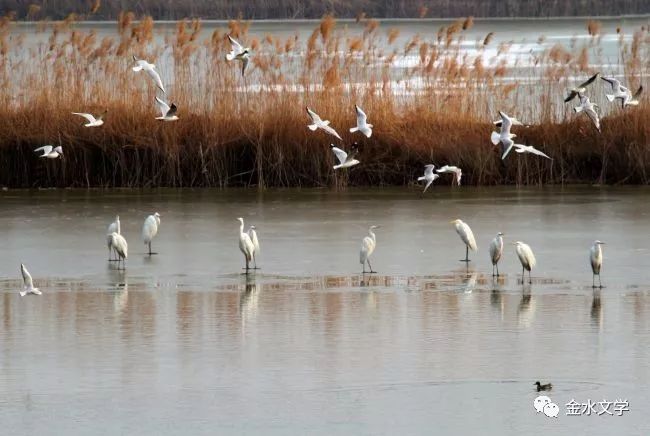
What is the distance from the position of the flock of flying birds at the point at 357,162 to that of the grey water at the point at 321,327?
154 millimetres

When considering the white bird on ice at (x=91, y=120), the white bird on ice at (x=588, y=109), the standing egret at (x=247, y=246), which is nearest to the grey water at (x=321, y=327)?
the standing egret at (x=247, y=246)

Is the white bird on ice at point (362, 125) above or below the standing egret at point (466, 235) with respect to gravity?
above

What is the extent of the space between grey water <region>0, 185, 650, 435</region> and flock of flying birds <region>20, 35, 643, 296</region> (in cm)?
15

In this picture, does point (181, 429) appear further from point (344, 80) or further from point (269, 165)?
point (344, 80)

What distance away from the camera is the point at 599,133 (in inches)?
615

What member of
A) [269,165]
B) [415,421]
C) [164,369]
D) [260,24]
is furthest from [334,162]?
[260,24]

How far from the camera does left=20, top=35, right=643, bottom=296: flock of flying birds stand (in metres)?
9.26

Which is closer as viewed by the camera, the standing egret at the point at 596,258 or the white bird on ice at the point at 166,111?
the standing egret at the point at 596,258

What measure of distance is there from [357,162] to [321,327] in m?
6.56

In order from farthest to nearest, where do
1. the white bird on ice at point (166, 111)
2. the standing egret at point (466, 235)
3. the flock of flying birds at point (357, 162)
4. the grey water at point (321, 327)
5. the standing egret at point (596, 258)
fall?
the white bird on ice at point (166, 111) < the standing egret at point (466, 235) < the flock of flying birds at point (357, 162) < the standing egret at point (596, 258) < the grey water at point (321, 327)

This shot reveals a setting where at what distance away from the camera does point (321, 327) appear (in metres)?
7.71

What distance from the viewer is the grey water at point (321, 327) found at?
5.91m

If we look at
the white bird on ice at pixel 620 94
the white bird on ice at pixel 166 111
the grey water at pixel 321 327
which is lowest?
the grey water at pixel 321 327

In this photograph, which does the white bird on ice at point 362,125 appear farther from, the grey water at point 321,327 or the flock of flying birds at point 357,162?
the grey water at point 321,327
